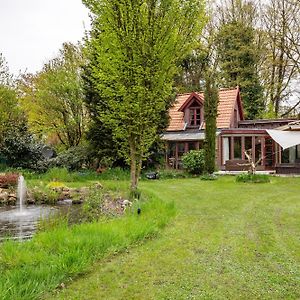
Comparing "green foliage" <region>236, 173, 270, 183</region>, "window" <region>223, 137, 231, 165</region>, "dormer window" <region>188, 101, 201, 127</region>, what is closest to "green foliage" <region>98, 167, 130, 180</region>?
"green foliage" <region>236, 173, 270, 183</region>

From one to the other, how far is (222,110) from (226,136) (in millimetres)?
2380

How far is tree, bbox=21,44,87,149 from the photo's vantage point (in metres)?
22.4

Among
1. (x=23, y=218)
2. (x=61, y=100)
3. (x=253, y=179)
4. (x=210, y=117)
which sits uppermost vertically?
(x=61, y=100)

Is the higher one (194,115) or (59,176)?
(194,115)

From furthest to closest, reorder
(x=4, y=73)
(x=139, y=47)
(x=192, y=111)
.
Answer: (x=192, y=111) < (x=4, y=73) < (x=139, y=47)

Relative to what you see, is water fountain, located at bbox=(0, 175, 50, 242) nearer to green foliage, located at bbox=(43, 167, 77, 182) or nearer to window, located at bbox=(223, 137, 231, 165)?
green foliage, located at bbox=(43, 167, 77, 182)

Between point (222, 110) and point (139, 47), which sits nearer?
point (139, 47)

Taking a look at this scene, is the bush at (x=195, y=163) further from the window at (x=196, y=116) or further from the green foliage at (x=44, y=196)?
the green foliage at (x=44, y=196)

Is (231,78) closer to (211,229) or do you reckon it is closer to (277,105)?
(277,105)

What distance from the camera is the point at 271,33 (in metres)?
30.5

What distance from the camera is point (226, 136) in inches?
949

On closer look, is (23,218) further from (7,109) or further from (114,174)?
(7,109)

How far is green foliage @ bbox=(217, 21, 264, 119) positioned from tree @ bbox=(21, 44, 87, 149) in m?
12.9

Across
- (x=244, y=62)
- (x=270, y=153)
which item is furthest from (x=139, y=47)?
(x=244, y=62)
